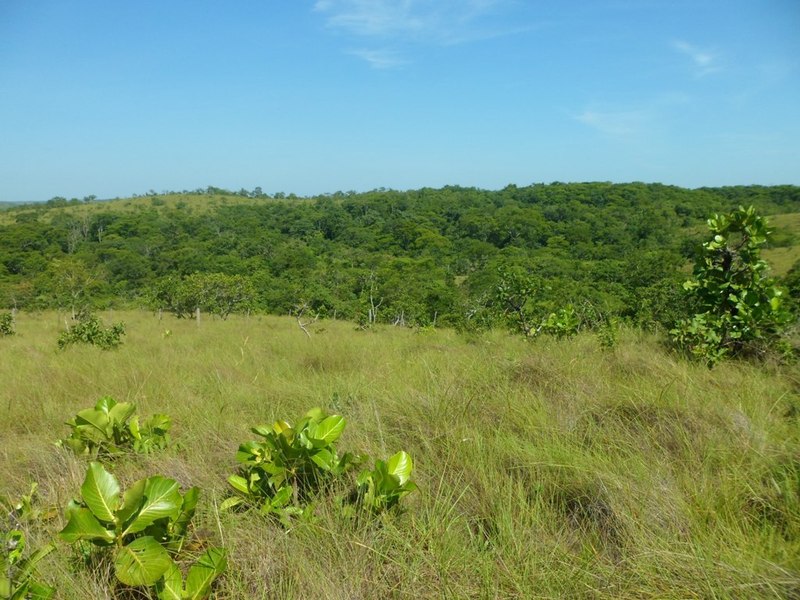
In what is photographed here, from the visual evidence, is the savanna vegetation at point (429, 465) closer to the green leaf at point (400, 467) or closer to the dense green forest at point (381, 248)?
the green leaf at point (400, 467)

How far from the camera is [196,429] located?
2.75m

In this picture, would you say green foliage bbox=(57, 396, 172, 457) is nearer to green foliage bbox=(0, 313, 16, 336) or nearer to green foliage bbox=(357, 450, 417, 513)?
green foliage bbox=(357, 450, 417, 513)

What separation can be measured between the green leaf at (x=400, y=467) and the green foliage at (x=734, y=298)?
2810 mm

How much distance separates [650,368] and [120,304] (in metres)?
38.2

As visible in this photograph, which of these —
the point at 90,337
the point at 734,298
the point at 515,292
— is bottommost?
the point at 90,337

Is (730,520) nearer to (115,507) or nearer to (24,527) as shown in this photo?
(115,507)

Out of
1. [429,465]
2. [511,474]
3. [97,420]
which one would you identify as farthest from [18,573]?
[511,474]

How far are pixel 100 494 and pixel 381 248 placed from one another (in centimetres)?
7491

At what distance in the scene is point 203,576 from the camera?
4.77 feet

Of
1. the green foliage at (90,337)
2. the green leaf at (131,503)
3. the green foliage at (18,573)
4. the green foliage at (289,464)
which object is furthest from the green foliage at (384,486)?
the green foliage at (90,337)

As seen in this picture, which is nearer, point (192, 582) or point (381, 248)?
point (192, 582)

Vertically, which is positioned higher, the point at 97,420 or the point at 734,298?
the point at 734,298

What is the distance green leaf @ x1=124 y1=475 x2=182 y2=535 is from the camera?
4.98 ft

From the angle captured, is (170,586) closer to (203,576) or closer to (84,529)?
(203,576)
